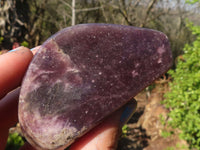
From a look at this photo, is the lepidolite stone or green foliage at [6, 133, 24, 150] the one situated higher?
the lepidolite stone

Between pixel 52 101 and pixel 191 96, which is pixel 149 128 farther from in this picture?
pixel 52 101

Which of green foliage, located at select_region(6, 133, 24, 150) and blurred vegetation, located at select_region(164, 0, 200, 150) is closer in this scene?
blurred vegetation, located at select_region(164, 0, 200, 150)

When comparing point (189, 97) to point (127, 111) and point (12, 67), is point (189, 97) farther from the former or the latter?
point (12, 67)

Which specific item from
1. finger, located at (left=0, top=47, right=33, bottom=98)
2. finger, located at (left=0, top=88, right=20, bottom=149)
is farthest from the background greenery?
finger, located at (left=0, top=47, right=33, bottom=98)

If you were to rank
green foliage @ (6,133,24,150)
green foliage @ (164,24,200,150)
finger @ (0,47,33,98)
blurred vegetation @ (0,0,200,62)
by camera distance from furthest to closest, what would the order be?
blurred vegetation @ (0,0,200,62) → green foliage @ (6,133,24,150) → green foliage @ (164,24,200,150) → finger @ (0,47,33,98)

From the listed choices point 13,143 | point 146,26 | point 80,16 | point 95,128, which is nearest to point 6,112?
point 95,128

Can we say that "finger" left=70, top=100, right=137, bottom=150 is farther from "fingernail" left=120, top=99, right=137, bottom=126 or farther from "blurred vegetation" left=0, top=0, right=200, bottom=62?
"blurred vegetation" left=0, top=0, right=200, bottom=62
